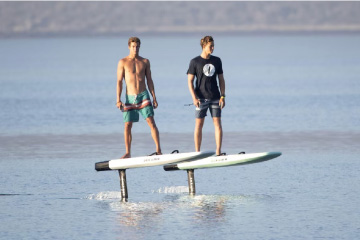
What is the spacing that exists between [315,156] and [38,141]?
20.2 ft

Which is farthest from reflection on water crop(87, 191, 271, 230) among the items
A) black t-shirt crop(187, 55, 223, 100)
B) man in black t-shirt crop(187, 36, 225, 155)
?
black t-shirt crop(187, 55, 223, 100)

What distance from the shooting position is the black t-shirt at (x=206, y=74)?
14555 millimetres

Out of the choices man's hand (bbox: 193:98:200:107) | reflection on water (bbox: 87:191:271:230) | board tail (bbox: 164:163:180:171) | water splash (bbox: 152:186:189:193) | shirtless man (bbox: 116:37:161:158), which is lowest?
reflection on water (bbox: 87:191:271:230)

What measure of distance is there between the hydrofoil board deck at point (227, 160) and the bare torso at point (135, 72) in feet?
4.05

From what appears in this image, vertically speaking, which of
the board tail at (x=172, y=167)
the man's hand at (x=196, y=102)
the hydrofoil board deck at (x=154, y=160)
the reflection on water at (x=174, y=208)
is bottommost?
the reflection on water at (x=174, y=208)

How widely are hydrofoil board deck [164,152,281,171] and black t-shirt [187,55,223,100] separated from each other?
956 millimetres

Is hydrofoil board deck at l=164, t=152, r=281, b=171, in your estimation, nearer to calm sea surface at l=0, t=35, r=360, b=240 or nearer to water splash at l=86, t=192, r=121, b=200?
calm sea surface at l=0, t=35, r=360, b=240

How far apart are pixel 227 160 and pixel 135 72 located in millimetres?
1824

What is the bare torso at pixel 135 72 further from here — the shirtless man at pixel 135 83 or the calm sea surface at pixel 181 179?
the calm sea surface at pixel 181 179

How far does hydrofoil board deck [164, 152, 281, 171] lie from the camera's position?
555 inches

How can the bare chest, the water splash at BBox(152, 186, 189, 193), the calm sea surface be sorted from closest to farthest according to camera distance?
the calm sea surface → the bare chest → the water splash at BBox(152, 186, 189, 193)

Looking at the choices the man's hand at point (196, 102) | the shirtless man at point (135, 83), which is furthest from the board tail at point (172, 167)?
the man's hand at point (196, 102)

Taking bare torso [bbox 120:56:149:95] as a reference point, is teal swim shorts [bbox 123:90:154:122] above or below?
below

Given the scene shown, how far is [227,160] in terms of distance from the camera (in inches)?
563
